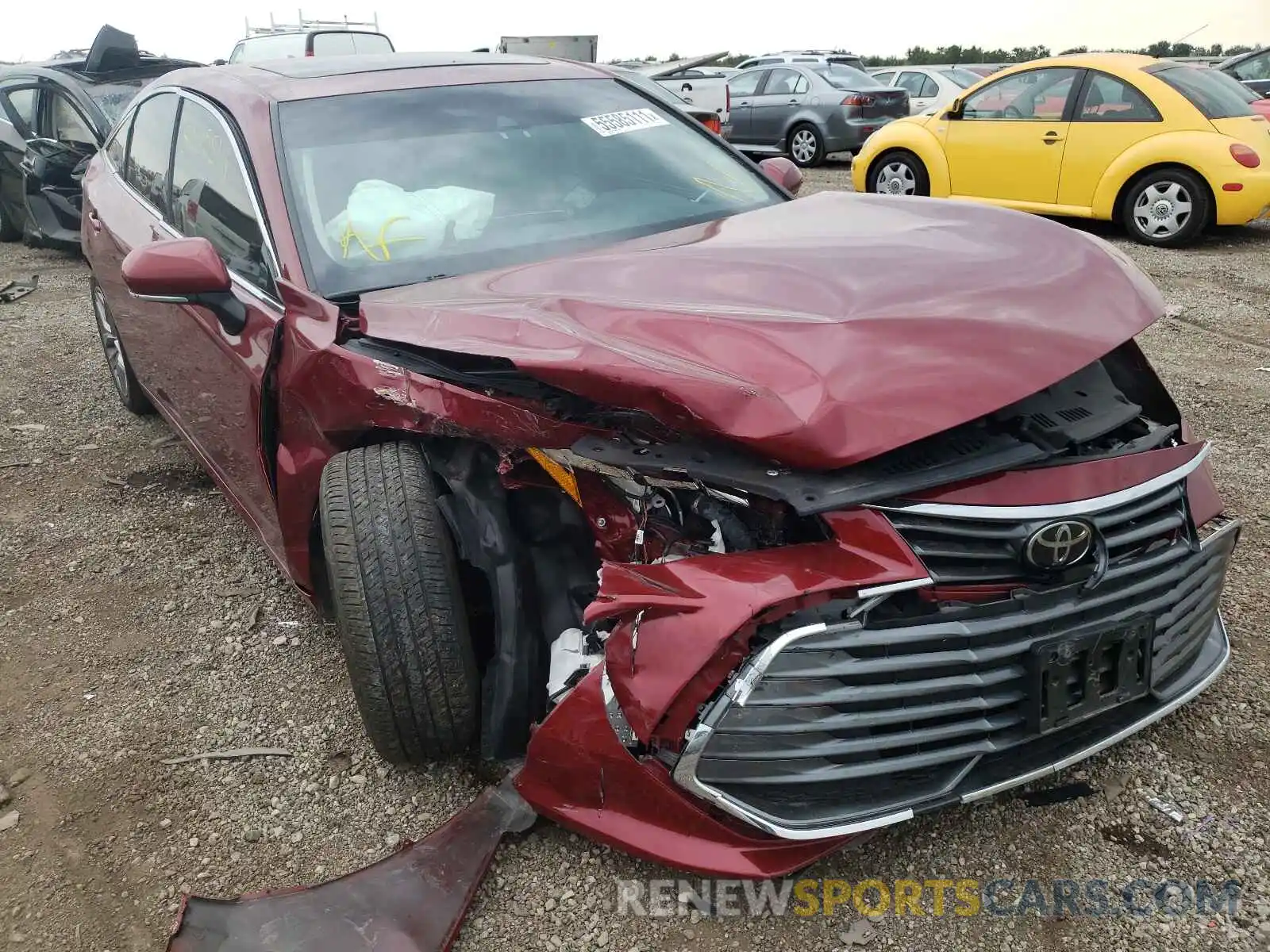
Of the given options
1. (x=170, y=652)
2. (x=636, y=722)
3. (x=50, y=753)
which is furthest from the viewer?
(x=170, y=652)

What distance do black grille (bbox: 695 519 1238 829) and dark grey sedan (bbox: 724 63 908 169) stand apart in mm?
11654

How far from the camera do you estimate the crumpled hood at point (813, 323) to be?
67.1 inches

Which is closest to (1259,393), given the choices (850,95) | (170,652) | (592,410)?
(592,410)

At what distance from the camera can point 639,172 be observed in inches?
116

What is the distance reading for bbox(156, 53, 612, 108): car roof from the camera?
2.89 meters

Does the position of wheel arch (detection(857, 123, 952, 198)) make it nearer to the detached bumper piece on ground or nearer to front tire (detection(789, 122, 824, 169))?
front tire (detection(789, 122, 824, 169))

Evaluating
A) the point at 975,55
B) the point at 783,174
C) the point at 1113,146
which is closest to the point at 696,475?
the point at 783,174

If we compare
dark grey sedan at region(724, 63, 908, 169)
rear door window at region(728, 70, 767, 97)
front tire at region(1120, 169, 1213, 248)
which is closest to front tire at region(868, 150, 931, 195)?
front tire at region(1120, 169, 1213, 248)

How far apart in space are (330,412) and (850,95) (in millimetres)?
11656

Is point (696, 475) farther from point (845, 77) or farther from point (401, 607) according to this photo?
point (845, 77)

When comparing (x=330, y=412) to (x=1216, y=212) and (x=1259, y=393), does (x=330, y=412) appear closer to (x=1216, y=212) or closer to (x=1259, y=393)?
(x=1259, y=393)

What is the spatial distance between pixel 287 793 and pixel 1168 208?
24.3ft

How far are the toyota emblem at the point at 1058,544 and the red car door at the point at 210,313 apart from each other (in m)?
1.84

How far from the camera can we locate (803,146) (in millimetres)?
12938
